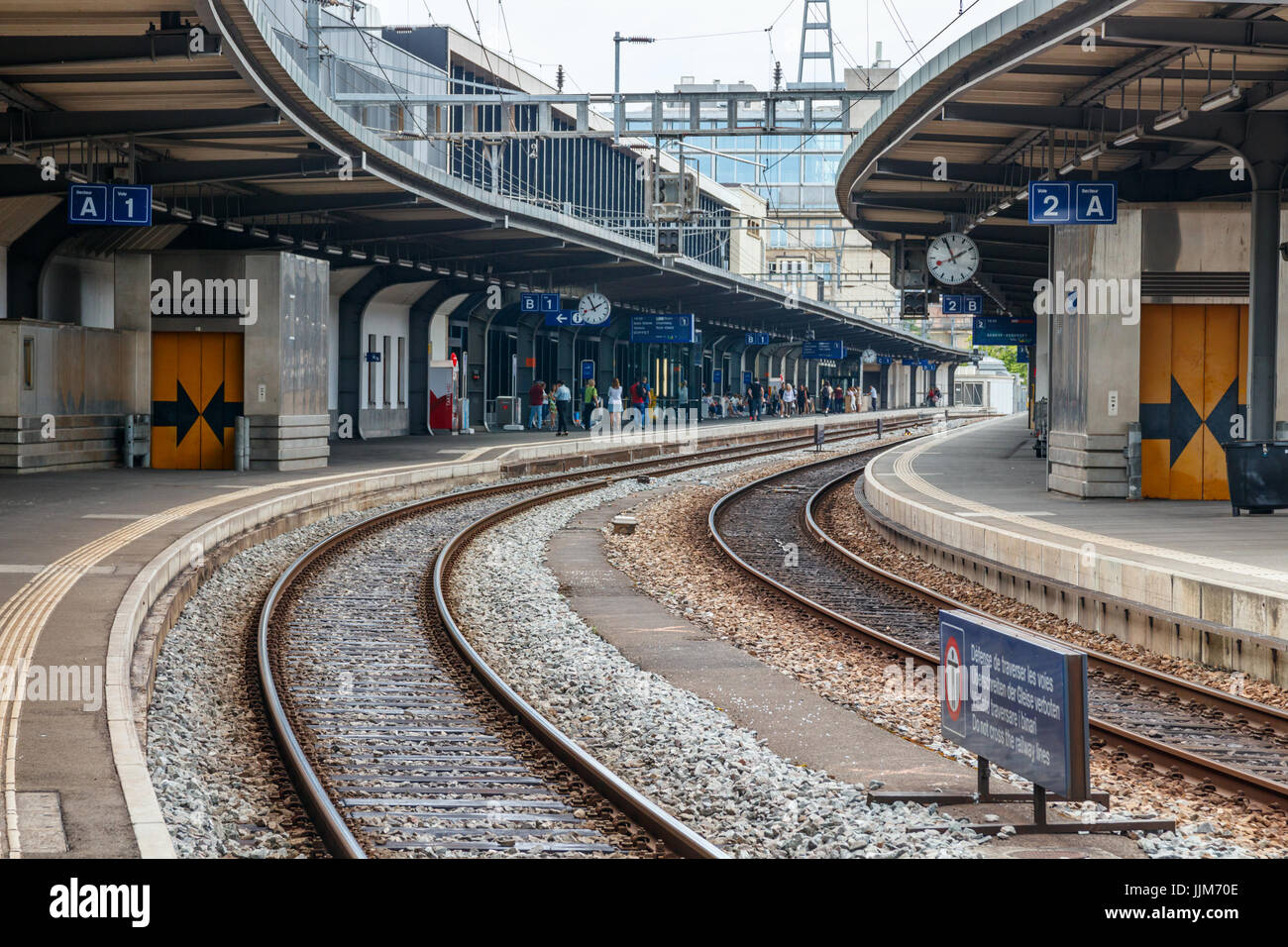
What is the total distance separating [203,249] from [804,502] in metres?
10.7

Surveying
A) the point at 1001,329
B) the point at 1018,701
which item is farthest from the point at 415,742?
the point at 1001,329

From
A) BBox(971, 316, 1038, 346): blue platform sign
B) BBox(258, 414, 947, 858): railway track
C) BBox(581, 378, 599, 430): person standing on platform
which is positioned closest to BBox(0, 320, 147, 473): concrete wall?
BBox(258, 414, 947, 858): railway track

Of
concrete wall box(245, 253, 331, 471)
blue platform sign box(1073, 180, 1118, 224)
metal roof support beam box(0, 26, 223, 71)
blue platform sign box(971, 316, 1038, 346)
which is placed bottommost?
concrete wall box(245, 253, 331, 471)

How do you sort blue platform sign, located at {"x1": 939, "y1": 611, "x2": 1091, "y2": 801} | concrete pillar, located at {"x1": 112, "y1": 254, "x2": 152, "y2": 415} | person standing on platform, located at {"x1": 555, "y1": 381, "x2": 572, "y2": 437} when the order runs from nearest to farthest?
blue platform sign, located at {"x1": 939, "y1": 611, "x2": 1091, "y2": 801}, concrete pillar, located at {"x1": 112, "y1": 254, "x2": 152, "y2": 415}, person standing on platform, located at {"x1": 555, "y1": 381, "x2": 572, "y2": 437}

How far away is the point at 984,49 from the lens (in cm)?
1466

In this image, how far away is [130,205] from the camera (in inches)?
738

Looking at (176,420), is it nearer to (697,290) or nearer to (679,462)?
(679,462)

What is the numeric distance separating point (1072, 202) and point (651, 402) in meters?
36.5

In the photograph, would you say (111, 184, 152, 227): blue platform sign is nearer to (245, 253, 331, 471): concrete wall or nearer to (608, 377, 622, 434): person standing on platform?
(245, 253, 331, 471): concrete wall

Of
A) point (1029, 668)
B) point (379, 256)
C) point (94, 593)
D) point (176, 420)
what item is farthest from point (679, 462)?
point (1029, 668)

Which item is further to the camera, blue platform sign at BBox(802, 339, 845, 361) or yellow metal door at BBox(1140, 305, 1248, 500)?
blue platform sign at BBox(802, 339, 845, 361)

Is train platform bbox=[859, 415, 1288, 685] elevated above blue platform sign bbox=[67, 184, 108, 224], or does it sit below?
below

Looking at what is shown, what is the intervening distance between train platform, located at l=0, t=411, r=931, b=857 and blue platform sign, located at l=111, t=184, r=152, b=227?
11.5 ft

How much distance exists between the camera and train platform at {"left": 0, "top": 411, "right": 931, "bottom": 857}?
604 centimetres
